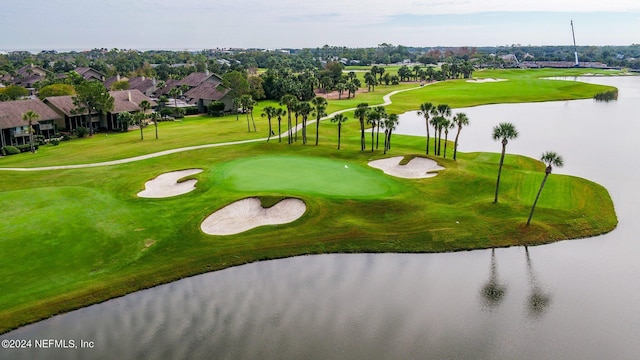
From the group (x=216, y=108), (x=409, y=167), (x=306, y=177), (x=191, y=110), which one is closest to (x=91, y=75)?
(x=191, y=110)

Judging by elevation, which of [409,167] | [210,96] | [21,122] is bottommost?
[409,167]

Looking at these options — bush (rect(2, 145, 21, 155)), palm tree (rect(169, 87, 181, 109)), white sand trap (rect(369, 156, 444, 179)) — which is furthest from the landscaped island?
palm tree (rect(169, 87, 181, 109))

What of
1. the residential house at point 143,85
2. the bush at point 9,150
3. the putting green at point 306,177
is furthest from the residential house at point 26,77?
the putting green at point 306,177

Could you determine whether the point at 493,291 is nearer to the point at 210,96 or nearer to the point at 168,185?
the point at 168,185

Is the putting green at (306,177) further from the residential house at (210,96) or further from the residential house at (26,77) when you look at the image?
the residential house at (26,77)

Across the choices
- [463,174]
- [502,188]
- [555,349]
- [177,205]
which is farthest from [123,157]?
[555,349]

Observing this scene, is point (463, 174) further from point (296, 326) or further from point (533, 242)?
point (296, 326)

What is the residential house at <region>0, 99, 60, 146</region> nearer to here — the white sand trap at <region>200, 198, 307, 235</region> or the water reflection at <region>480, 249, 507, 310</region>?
the white sand trap at <region>200, 198, 307, 235</region>
